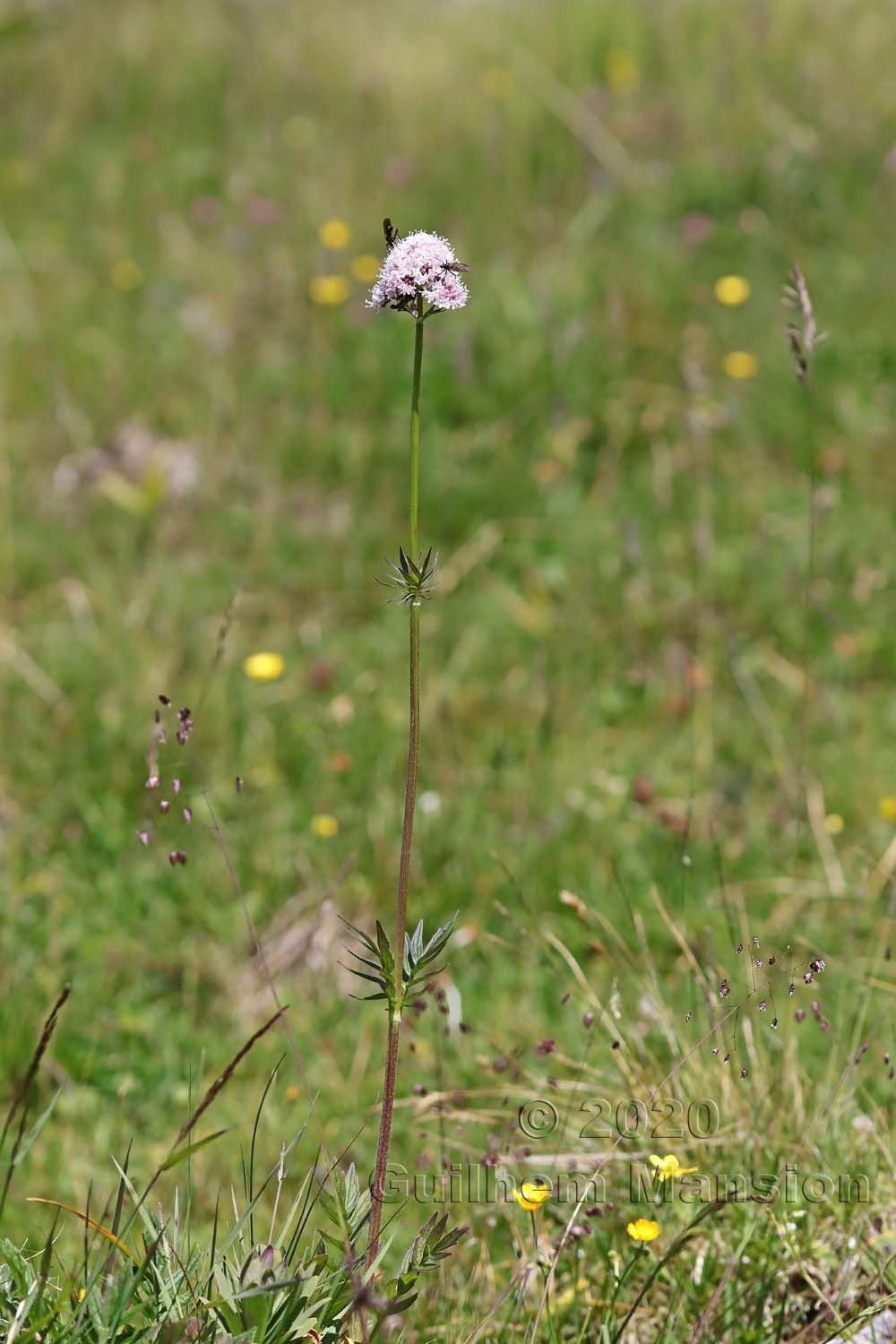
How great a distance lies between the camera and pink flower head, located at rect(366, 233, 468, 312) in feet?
4.31

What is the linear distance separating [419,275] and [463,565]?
2.63 metres

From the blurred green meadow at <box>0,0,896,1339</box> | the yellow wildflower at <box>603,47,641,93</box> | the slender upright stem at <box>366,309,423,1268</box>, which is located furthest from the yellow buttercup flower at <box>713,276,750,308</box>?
the slender upright stem at <box>366,309,423,1268</box>

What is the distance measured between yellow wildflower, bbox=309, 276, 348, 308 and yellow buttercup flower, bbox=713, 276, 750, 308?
142cm

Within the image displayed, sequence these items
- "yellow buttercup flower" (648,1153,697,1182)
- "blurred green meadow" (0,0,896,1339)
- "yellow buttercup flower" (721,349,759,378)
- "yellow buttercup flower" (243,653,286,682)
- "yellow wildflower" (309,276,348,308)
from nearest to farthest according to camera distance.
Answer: "yellow buttercup flower" (648,1153,697,1182), "blurred green meadow" (0,0,896,1339), "yellow buttercup flower" (243,653,286,682), "yellow buttercup flower" (721,349,759,378), "yellow wildflower" (309,276,348,308)

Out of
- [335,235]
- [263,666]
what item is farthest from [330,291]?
[263,666]

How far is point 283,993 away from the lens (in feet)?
9.13

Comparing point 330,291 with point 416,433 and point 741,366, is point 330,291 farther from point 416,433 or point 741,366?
point 416,433

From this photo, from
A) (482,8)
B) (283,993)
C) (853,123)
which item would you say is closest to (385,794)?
(283,993)

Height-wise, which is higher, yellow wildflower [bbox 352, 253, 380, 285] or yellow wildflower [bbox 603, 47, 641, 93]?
yellow wildflower [bbox 603, 47, 641, 93]

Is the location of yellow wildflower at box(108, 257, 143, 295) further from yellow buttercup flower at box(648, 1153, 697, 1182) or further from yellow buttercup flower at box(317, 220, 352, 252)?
yellow buttercup flower at box(648, 1153, 697, 1182)

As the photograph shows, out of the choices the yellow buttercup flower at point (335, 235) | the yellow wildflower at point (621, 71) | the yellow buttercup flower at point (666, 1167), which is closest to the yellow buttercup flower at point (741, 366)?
the yellow buttercup flower at point (335, 235)

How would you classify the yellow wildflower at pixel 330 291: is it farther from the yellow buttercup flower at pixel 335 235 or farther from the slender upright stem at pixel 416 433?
the slender upright stem at pixel 416 433

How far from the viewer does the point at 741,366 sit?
438 centimetres

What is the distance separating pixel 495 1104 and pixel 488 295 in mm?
3168
